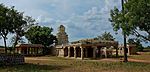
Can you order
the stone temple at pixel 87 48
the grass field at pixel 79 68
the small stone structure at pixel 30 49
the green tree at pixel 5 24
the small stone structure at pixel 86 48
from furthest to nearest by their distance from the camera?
the small stone structure at pixel 30 49 → the stone temple at pixel 87 48 → the small stone structure at pixel 86 48 → the green tree at pixel 5 24 → the grass field at pixel 79 68

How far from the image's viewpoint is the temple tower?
8412 centimetres

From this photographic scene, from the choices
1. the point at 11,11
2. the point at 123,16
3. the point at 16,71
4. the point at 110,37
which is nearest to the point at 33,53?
the point at 11,11

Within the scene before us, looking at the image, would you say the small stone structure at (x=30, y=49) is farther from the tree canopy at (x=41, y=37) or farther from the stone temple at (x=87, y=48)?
the stone temple at (x=87, y=48)

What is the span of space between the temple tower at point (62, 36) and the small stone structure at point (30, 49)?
6368mm

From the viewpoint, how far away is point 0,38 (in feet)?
172

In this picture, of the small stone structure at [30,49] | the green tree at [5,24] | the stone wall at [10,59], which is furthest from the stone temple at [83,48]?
the stone wall at [10,59]

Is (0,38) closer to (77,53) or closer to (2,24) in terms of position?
(2,24)

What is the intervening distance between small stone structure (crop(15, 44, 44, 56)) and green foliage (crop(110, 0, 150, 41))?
4264 centimetres

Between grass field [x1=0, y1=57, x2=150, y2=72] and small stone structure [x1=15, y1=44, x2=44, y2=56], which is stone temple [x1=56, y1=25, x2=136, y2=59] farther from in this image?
grass field [x1=0, y1=57, x2=150, y2=72]

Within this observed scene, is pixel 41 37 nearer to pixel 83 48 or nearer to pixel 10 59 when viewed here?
pixel 83 48

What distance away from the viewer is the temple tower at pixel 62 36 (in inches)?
3312

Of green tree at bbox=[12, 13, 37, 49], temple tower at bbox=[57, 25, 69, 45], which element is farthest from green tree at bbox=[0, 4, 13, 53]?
temple tower at bbox=[57, 25, 69, 45]

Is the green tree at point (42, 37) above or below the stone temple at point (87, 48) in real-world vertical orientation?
above

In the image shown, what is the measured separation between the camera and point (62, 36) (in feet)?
285
